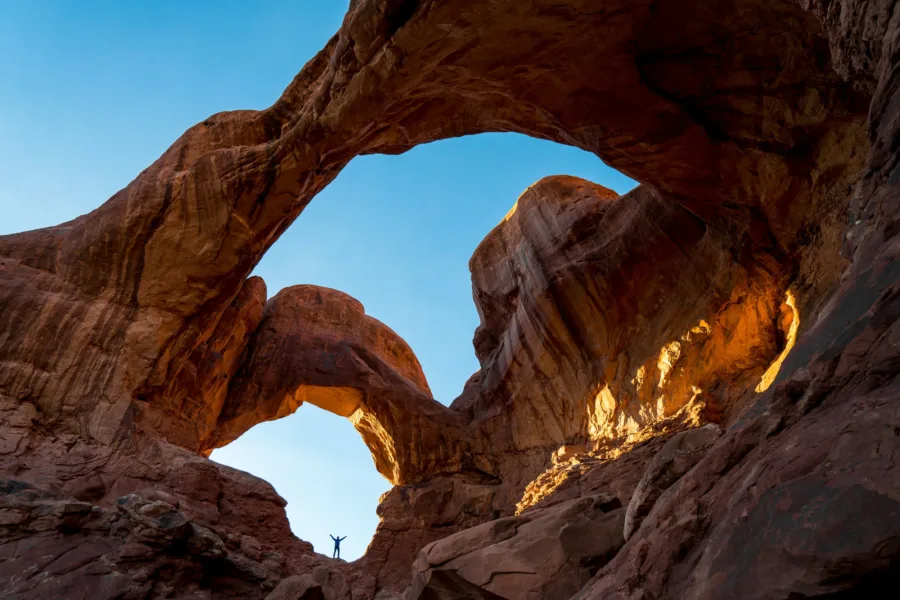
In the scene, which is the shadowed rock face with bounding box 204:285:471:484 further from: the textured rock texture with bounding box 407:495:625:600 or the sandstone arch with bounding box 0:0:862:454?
the textured rock texture with bounding box 407:495:625:600

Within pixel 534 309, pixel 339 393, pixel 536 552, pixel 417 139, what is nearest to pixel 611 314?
pixel 534 309

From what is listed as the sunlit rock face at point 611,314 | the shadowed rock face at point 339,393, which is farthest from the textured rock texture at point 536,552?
the shadowed rock face at point 339,393

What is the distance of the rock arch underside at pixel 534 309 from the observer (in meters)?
5.87

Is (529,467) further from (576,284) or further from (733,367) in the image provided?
(733,367)

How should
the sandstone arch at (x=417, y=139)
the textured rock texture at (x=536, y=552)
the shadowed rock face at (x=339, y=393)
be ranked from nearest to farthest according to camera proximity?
the textured rock texture at (x=536, y=552), the sandstone arch at (x=417, y=139), the shadowed rock face at (x=339, y=393)

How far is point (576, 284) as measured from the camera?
17.7 m

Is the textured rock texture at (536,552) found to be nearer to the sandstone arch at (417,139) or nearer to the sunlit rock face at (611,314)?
the sunlit rock face at (611,314)

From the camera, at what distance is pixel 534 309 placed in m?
19.1

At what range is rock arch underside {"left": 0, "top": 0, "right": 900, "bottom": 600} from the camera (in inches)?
231

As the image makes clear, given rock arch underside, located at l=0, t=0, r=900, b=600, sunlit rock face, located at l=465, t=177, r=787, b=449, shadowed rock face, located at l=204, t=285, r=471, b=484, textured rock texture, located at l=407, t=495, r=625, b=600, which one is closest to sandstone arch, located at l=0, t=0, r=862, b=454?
rock arch underside, located at l=0, t=0, r=900, b=600

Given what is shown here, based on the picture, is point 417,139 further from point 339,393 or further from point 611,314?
point 339,393

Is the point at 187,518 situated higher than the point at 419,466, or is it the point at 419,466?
the point at 419,466

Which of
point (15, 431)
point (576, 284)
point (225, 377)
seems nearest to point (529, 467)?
point (576, 284)

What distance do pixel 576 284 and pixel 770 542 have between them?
48.0ft
